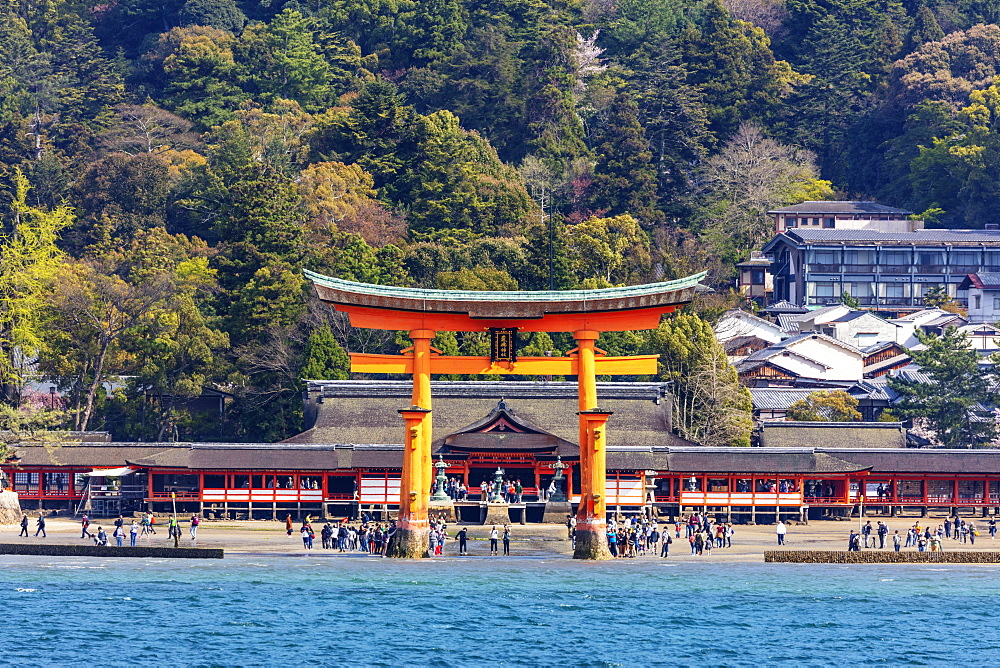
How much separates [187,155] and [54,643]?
218 ft

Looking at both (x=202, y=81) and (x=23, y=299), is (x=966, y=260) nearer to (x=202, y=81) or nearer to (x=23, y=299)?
(x=202, y=81)

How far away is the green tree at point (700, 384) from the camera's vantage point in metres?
77.2

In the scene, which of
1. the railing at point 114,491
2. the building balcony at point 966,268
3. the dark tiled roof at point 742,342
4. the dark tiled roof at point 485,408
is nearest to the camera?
the railing at point 114,491

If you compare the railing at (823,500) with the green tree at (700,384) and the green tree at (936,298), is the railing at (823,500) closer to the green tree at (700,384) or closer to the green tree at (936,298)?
the green tree at (700,384)

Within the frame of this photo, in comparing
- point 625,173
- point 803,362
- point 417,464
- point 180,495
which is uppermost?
point 625,173

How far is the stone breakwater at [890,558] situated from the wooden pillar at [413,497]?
11.6 meters

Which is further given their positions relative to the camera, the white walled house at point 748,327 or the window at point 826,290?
the window at point 826,290

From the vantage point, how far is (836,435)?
7519cm

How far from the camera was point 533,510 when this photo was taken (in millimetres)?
65250

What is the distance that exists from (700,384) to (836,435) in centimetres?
652

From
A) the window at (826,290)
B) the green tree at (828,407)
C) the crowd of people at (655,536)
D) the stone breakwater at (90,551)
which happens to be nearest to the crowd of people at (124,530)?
the stone breakwater at (90,551)

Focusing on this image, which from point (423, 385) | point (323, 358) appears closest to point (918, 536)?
point (423, 385)

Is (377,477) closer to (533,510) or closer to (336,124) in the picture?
(533,510)

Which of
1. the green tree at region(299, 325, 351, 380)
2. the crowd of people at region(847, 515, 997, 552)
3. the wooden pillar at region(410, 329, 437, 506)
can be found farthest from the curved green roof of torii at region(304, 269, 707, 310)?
the green tree at region(299, 325, 351, 380)
